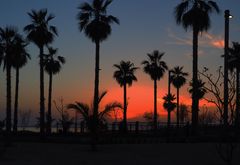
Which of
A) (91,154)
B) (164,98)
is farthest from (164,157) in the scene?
(164,98)

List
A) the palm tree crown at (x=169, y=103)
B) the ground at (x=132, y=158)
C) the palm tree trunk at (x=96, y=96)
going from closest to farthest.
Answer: the ground at (x=132, y=158), the palm tree trunk at (x=96, y=96), the palm tree crown at (x=169, y=103)

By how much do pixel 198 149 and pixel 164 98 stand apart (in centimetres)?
7491

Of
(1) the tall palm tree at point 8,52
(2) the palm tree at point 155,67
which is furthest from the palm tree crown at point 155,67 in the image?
(1) the tall palm tree at point 8,52

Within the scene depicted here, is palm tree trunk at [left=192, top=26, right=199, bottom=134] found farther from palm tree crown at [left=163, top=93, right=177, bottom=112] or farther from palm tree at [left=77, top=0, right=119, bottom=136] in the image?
palm tree crown at [left=163, top=93, right=177, bottom=112]

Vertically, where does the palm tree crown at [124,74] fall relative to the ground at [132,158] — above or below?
above

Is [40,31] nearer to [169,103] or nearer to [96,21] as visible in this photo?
[96,21]

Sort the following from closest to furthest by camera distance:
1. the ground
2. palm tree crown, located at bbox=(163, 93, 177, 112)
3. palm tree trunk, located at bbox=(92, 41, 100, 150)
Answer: the ground
palm tree trunk, located at bbox=(92, 41, 100, 150)
palm tree crown, located at bbox=(163, 93, 177, 112)

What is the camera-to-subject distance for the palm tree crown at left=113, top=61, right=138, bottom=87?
76562 mm

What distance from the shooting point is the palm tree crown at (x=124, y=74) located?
76562mm

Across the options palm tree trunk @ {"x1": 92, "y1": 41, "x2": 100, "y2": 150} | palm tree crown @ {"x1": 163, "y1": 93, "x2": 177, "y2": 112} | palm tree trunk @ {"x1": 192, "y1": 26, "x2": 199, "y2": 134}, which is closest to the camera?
palm tree trunk @ {"x1": 92, "y1": 41, "x2": 100, "y2": 150}

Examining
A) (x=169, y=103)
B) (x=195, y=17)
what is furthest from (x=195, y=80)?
(x=169, y=103)

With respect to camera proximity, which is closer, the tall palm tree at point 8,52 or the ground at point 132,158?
the ground at point 132,158

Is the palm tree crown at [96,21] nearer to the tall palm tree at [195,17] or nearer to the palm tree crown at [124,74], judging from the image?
the tall palm tree at [195,17]

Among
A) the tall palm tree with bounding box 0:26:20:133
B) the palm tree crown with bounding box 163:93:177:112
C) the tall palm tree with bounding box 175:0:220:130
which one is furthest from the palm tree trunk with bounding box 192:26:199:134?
the palm tree crown with bounding box 163:93:177:112
